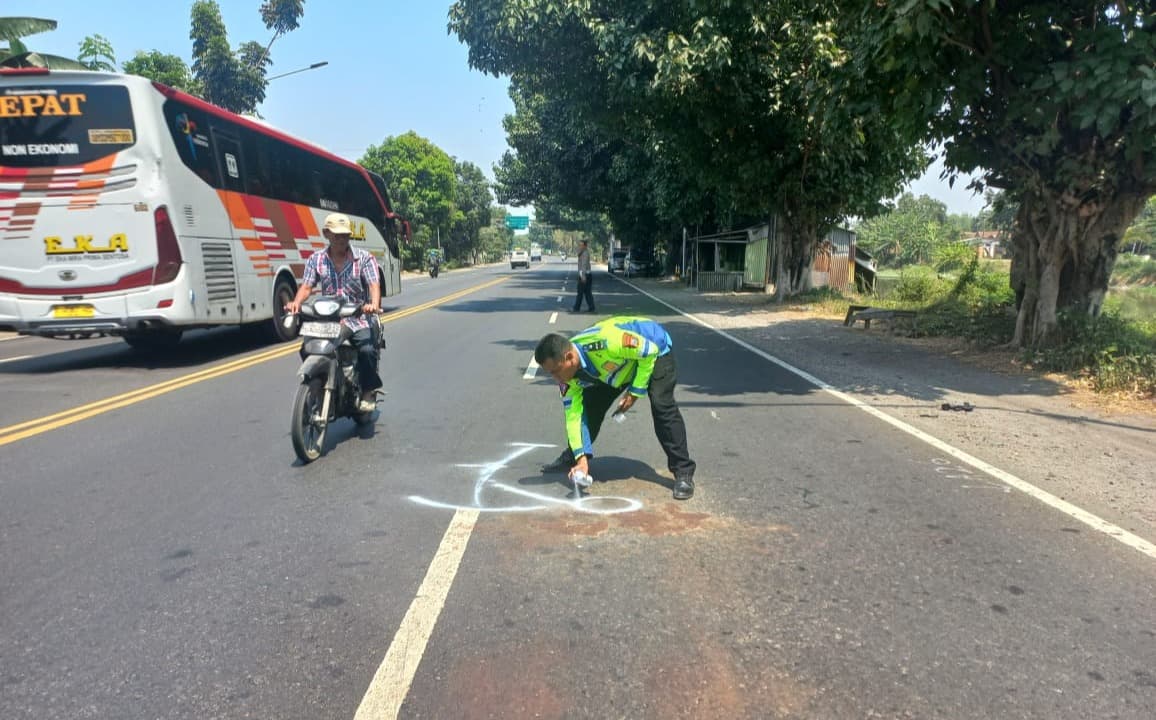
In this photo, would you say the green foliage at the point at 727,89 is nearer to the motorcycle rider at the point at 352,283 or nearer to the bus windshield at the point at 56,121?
the motorcycle rider at the point at 352,283

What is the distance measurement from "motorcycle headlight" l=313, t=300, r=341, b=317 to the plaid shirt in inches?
12.0

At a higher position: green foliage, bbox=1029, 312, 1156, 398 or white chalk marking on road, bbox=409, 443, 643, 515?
green foliage, bbox=1029, 312, 1156, 398

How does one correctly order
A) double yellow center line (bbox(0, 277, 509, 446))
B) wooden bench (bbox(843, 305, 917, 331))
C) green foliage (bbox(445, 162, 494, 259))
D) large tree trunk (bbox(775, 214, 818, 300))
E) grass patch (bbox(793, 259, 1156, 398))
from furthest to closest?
green foliage (bbox(445, 162, 494, 259))
large tree trunk (bbox(775, 214, 818, 300))
wooden bench (bbox(843, 305, 917, 331))
grass patch (bbox(793, 259, 1156, 398))
double yellow center line (bbox(0, 277, 509, 446))

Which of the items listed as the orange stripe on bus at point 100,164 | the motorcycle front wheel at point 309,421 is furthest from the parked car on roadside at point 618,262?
the motorcycle front wheel at point 309,421

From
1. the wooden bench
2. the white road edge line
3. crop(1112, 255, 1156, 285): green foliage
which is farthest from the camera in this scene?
crop(1112, 255, 1156, 285): green foliage

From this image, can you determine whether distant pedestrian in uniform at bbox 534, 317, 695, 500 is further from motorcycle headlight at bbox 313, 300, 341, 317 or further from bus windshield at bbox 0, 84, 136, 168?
bus windshield at bbox 0, 84, 136, 168

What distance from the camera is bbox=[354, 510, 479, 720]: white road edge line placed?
8.51ft

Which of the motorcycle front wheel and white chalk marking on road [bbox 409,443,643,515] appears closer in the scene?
white chalk marking on road [bbox 409,443,643,515]

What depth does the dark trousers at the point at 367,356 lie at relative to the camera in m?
6.20

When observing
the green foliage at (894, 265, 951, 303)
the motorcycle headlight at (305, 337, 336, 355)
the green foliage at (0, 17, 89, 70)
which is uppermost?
the green foliage at (0, 17, 89, 70)

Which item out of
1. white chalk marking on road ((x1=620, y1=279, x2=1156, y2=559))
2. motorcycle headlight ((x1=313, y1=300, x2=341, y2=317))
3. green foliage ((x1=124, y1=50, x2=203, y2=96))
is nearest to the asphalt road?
white chalk marking on road ((x1=620, y1=279, x2=1156, y2=559))

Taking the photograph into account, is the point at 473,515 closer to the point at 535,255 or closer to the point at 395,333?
the point at 395,333

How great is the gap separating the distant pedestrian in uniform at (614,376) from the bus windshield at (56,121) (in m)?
7.82

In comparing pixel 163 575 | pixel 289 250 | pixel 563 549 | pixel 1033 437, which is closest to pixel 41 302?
pixel 289 250
